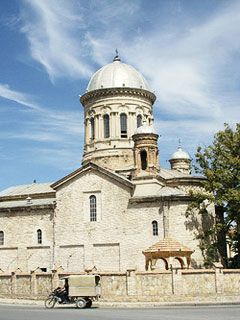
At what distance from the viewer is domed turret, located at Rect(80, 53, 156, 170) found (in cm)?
3875

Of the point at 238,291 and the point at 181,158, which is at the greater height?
the point at 181,158

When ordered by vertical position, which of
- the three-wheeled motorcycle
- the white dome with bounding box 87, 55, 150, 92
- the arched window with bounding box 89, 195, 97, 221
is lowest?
the three-wheeled motorcycle

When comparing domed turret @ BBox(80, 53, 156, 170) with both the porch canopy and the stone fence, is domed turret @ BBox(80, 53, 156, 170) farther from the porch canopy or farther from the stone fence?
the stone fence

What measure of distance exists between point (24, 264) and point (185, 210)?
11.9 m

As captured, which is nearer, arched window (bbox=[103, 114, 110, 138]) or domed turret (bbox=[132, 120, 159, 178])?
domed turret (bbox=[132, 120, 159, 178])

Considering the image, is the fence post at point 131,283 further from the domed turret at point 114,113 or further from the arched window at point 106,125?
the arched window at point 106,125

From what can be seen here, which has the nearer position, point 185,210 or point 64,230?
point 185,210

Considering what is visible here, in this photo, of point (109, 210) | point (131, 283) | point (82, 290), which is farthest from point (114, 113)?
point (82, 290)

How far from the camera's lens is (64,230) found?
114ft

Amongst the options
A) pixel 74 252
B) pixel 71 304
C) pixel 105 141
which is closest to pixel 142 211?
pixel 74 252

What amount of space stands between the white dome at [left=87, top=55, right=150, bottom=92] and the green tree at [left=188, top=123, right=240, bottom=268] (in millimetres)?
10889

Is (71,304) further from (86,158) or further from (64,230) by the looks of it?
(86,158)

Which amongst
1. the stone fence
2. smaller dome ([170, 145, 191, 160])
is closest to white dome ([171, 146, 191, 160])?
smaller dome ([170, 145, 191, 160])

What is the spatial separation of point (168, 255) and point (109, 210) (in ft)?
24.3
